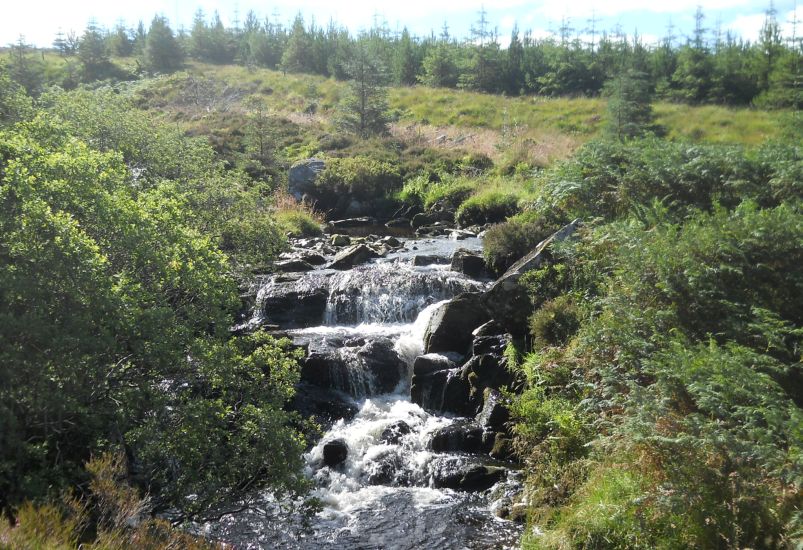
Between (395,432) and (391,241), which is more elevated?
(391,241)

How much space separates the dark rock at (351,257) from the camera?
1788 cm

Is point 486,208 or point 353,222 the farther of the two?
point 353,222

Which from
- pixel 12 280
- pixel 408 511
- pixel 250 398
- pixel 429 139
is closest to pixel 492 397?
pixel 408 511

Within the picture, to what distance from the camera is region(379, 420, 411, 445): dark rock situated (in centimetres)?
Answer: 1064

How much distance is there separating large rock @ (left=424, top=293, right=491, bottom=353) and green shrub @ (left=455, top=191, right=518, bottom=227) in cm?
967

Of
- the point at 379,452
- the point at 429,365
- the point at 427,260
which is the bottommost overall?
the point at 379,452

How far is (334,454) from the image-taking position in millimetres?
10203

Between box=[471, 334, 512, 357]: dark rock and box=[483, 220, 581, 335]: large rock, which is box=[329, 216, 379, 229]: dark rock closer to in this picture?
box=[483, 220, 581, 335]: large rock

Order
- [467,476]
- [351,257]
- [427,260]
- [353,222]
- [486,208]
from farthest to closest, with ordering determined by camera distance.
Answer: [353,222] → [486,208] → [351,257] → [427,260] → [467,476]

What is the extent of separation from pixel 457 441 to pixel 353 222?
1639cm

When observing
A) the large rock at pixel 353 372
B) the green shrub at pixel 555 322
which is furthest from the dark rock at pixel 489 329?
the large rock at pixel 353 372

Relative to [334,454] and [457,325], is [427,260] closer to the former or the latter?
[457,325]

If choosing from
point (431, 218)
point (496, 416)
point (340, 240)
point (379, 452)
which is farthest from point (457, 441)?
point (431, 218)

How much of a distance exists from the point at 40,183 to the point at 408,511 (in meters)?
6.62
